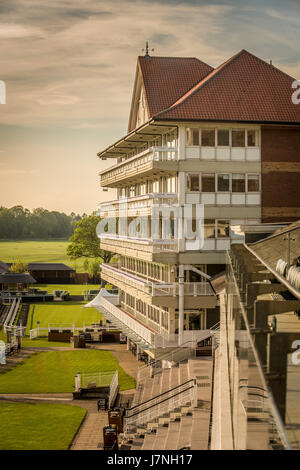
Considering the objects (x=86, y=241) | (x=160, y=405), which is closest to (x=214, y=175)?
(x=160, y=405)

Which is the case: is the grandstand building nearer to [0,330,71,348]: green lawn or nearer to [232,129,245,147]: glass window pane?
[232,129,245,147]: glass window pane

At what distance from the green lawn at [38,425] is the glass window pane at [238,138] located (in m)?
13.4

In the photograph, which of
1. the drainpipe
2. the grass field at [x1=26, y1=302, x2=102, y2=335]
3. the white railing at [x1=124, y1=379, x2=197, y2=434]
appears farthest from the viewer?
the grass field at [x1=26, y1=302, x2=102, y2=335]

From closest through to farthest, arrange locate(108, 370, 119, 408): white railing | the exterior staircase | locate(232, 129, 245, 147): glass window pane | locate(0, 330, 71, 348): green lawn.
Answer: the exterior staircase
locate(108, 370, 119, 408): white railing
locate(232, 129, 245, 147): glass window pane
locate(0, 330, 71, 348): green lawn

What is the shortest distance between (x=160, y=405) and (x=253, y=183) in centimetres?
1262

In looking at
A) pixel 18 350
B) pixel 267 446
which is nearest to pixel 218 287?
pixel 18 350

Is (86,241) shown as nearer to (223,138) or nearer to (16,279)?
(16,279)

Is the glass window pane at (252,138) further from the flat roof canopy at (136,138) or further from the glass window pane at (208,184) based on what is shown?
the flat roof canopy at (136,138)

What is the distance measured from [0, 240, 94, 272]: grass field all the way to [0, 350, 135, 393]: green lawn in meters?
107

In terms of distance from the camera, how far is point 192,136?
31.2 meters

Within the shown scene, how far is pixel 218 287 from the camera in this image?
27219 millimetres

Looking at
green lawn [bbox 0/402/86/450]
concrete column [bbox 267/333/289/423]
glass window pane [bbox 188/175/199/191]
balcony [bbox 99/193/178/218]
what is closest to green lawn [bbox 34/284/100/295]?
balcony [bbox 99/193/178/218]

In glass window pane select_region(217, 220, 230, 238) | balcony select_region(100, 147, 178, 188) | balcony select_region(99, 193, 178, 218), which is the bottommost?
glass window pane select_region(217, 220, 230, 238)

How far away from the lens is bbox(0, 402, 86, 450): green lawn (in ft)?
74.8
